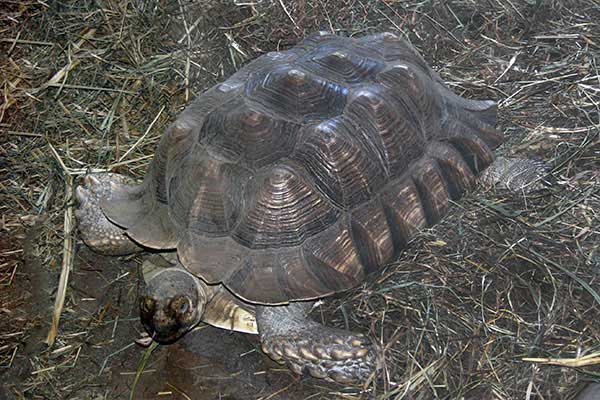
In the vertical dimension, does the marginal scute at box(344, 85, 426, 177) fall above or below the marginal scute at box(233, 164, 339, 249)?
above

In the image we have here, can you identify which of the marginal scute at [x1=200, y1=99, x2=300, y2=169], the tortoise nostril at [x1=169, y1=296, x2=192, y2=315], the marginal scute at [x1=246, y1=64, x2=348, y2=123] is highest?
the marginal scute at [x1=246, y1=64, x2=348, y2=123]

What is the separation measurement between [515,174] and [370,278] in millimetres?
884

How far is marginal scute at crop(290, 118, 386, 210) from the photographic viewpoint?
2.92 meters

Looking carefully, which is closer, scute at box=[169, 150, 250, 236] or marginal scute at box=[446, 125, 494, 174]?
scute at box=[169, 150, 250, 236]

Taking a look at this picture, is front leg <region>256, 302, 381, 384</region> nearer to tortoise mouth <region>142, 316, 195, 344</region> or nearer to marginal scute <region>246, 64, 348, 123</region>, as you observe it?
tortoise mouth <region>142, 316, 195, 344</region>

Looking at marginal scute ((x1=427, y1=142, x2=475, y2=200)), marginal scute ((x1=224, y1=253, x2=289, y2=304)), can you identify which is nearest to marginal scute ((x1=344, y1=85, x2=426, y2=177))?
marginal scute ((x1=427, y1=142, x2=475, y2=200))

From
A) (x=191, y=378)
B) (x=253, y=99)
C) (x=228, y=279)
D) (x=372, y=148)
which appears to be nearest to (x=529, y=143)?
(x=372, y=148)

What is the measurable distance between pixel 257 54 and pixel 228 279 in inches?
72.3

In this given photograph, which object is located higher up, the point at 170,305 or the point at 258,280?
the point at 258,280

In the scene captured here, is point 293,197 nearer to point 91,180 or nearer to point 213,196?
point 213,196

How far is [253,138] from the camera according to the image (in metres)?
2.91

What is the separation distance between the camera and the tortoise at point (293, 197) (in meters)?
2.88

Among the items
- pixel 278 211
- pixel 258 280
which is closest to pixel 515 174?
pixel 278 211

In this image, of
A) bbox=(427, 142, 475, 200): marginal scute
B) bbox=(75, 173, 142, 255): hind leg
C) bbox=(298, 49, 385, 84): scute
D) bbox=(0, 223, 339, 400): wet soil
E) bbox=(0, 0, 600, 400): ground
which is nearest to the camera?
bbox=(0, 0, 600, 400): ground
